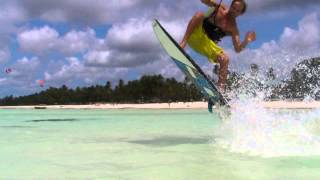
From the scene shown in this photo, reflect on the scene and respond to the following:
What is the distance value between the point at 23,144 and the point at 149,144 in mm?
1933

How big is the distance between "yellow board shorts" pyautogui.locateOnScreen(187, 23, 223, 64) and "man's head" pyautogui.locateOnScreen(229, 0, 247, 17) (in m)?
0.53

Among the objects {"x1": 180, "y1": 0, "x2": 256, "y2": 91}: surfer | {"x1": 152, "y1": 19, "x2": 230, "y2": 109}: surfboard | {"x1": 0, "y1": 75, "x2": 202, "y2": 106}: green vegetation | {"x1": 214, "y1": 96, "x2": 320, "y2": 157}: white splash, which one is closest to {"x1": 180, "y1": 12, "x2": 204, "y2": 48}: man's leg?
{"x1": 180, "y1": 0, "x2": 256, "y2": 91}: surfer

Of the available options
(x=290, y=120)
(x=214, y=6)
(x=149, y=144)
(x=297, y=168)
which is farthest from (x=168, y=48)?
(x=297, y=168)

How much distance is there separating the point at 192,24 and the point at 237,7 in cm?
71

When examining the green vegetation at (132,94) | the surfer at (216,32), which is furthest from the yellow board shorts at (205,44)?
the green vegetation at (132,94)

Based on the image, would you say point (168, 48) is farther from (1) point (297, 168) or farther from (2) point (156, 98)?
(2) point (156, 98)

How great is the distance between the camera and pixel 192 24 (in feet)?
25.1

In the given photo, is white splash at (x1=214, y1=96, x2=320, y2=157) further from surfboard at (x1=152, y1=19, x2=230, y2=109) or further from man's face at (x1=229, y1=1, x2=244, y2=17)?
man's face at (x1=229, y1=1, x2=244, y2=17)

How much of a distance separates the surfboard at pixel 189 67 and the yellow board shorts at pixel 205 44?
32cm

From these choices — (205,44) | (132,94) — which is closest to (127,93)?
(132,94)

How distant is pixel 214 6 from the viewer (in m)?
7.57

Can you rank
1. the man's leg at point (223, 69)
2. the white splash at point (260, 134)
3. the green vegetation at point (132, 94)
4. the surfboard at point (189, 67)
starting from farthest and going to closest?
the green vegetation at point (132, 94) < the man's leg at point (223, 69) < the surfboard at point (189, 67) < the white splash at point (260, 134)

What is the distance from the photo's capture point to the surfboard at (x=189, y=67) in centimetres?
746

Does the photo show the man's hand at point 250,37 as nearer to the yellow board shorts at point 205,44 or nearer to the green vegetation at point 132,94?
the yellow board shorts at point 205,44
